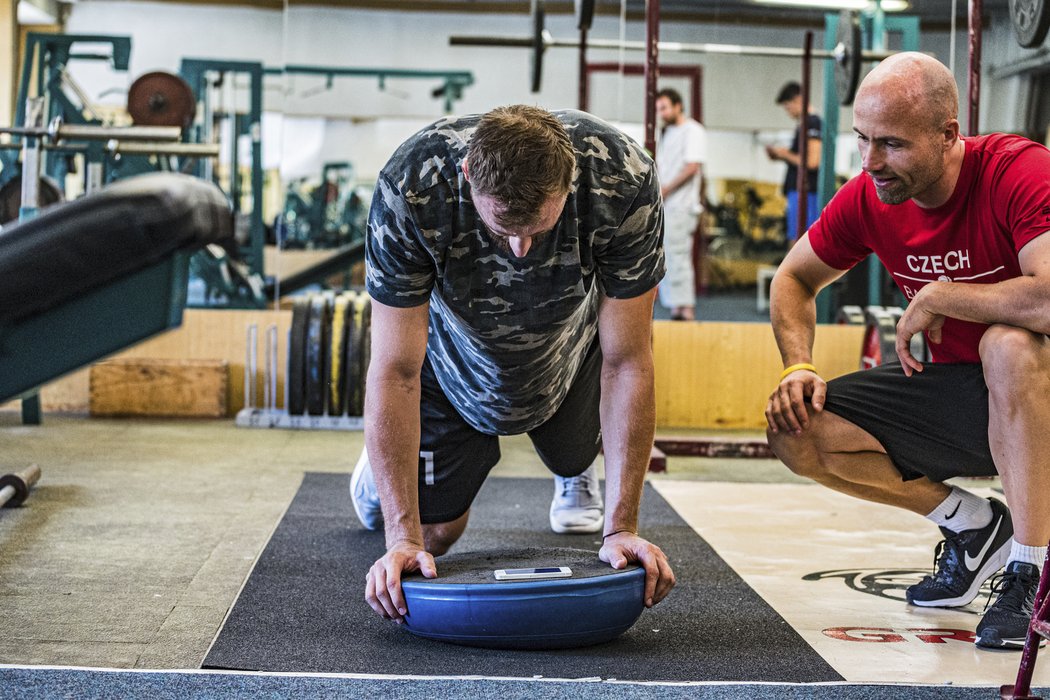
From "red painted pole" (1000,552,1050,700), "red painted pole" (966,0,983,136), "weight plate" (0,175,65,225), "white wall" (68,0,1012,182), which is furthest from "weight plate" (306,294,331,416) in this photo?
"red painted pole" (1000,552,1050,700)

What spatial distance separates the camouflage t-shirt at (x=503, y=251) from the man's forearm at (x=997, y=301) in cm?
52

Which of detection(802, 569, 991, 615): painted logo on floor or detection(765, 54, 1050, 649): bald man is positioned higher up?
detection(765, 54, 1050, 649): bald man

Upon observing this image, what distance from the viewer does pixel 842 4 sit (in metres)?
5.64

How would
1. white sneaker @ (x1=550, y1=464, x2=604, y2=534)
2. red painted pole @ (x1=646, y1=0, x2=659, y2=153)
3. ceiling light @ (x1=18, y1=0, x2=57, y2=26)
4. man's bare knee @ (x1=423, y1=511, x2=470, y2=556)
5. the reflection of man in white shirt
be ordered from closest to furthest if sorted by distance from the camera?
man's bare knee @ (x1=423, y1=511, x2=470, y2=556) → white sneaker @ (x1=550, y1=464, x2=604, y2=534) → red painted pole @ (x1=646, y1=0, x2=659, y2=153) → the reflection of man in white shirt → ceiling light @ (x1=18, y1=0, x2=57, y2=26)

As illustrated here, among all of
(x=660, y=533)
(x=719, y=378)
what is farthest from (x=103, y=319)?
(x=719, y=378)

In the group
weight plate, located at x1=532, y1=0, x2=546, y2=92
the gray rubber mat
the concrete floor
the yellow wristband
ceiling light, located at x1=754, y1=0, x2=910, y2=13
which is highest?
ceiling light, located at x1=754, y1=0, x2=910, y2=13

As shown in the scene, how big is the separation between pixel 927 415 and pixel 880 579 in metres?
0.42

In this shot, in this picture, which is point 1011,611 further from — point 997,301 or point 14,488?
point 14,488

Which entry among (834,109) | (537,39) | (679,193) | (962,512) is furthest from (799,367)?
(834,109)

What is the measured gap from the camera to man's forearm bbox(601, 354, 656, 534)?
191 centimetres

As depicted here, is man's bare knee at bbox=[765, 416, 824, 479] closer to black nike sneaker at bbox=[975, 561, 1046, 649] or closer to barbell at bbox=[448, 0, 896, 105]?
black nike sneaker at bbox=[975, 561, 1046, 649]

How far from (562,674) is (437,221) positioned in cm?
73

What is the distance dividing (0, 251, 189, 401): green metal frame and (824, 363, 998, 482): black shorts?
1721 millimetres

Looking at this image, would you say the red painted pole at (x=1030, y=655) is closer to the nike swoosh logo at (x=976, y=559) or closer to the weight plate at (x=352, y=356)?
the nike swoosh logo at (x=976, y=559)
